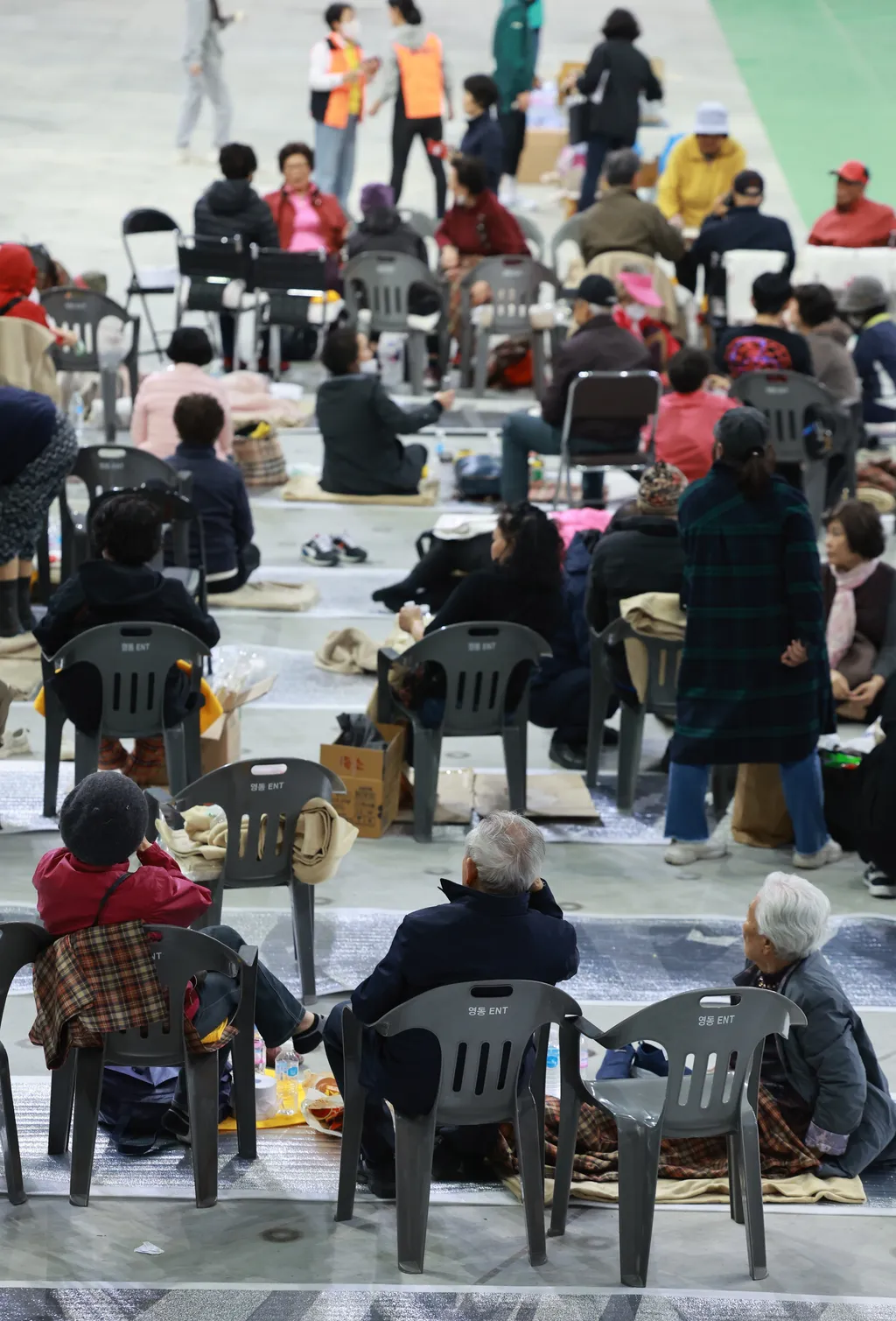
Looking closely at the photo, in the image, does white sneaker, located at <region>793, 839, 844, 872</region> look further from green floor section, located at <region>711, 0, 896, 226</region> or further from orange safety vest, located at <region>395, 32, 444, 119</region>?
green floor section, located at <region>711, 0, 896, 226</region>

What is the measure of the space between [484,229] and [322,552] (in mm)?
3522

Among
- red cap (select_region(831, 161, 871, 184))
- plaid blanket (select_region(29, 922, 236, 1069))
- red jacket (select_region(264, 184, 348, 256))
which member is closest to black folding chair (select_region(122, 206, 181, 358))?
red jacket (select_region(264, 184, 348, 256))

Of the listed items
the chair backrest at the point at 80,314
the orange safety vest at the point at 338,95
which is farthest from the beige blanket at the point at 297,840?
the orange safety vest at the point at 338,95

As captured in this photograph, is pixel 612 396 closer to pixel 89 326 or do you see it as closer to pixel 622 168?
pixel 622 168

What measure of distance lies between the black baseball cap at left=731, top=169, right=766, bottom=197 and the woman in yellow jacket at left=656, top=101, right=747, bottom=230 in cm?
115

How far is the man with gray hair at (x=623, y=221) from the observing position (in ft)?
37.3

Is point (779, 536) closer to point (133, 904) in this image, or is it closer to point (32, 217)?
point (133, 904)

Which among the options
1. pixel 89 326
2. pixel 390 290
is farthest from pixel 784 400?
pixel 89 326

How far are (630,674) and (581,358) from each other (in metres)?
2.93

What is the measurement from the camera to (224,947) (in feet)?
13.4

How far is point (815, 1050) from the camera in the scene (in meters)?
4.27

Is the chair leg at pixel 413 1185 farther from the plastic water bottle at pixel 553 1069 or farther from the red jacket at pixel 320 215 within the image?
the red jacket at pixel 320 215

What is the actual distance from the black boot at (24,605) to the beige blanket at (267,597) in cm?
83

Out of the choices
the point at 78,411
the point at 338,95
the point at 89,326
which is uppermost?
the point at 338,95
